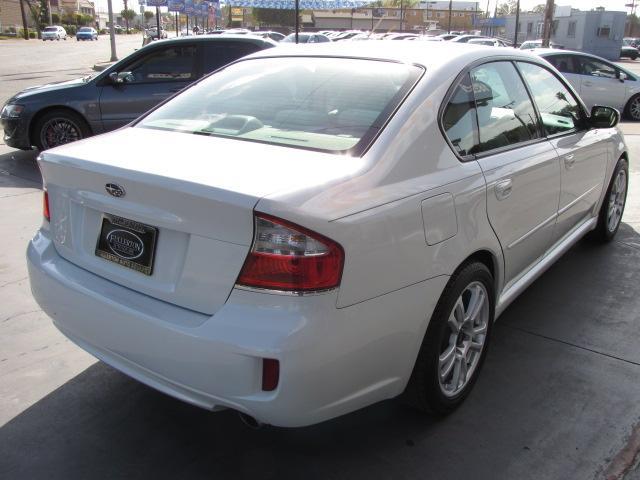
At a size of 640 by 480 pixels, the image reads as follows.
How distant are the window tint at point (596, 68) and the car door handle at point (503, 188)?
478 inches

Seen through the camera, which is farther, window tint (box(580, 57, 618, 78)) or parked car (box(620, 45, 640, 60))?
parked car (box(620, 45, 640, 60))

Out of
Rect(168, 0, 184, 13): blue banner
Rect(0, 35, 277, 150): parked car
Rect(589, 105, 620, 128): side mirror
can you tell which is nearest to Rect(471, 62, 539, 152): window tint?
Rect(589, 105, 620, 128): side mirror

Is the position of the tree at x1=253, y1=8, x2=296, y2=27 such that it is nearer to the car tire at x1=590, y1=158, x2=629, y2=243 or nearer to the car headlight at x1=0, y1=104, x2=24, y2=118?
the car headlight at x1=0, y1=104, x2=24, y2=118

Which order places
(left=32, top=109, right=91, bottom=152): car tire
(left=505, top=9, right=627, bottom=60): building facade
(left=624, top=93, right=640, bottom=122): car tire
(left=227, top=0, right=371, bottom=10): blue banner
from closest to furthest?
(left=32, top=109, right=91, bottom=152): car tire → (left=624, top=93, right=640, bottom=122): car tire → (left=227, top=0, right=371, bottom=10): blue banner → (left=505, top=9, right=627, bottom=60): building facade

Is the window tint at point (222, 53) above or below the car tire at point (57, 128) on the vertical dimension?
above

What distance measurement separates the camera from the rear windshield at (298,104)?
8.44 feet

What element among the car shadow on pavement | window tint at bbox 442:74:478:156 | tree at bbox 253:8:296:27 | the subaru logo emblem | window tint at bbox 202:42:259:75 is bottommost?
the car shadow on pavement

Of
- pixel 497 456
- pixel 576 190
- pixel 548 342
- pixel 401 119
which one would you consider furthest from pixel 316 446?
pixel 576 190

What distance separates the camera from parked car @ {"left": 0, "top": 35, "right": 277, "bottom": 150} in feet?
26.1

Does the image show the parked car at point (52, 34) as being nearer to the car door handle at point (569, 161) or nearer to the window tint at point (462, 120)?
the car door handle at point (569, 161)

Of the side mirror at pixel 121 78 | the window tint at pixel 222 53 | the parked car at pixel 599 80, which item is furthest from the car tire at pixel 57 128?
the parked car at pixel 599 80

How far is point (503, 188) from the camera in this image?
2.92m

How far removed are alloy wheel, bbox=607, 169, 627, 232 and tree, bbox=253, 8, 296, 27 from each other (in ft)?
261

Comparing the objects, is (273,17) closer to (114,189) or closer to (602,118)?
(602,118)
